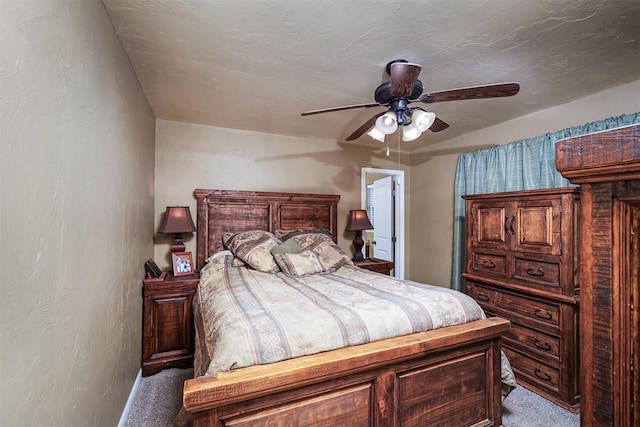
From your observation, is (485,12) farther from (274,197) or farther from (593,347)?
(274,197)

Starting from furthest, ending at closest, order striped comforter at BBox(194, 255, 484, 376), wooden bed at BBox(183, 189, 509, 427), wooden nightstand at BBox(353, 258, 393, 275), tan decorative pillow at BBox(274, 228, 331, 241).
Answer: wooden nightstand at BBox(353, 258, 393, 275)
tan decorative pillow at BBox(274, 228, 331, 241)
striped comforter at BBox(194, 255, 484, 376)
wooden bed at BBox(183, 189, 509, 427)

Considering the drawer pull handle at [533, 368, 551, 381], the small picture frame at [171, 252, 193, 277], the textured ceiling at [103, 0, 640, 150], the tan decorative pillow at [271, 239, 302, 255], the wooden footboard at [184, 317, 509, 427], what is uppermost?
the textured ceiling at [103, 0, 640, 150]

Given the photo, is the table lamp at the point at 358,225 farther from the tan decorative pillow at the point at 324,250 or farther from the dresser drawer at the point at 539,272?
the dresser drawer at the point at 539,272

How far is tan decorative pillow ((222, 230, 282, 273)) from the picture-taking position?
9.08 ft

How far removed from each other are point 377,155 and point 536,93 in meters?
2.14

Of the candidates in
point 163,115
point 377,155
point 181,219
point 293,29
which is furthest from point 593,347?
point 377,155

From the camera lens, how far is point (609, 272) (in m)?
0.48

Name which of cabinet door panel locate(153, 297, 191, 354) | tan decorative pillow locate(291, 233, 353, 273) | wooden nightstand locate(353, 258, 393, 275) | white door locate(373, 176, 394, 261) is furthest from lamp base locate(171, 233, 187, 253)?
white door locate(373, 176, 394, 261)

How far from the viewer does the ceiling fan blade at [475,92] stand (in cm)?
183

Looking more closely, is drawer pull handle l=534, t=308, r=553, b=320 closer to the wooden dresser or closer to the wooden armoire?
the wooden dresser

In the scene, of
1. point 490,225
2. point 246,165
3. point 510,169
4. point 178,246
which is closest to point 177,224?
point 178,246

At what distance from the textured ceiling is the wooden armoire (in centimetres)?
145

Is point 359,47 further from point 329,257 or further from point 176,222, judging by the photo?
point 176,222

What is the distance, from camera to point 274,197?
142 inches
